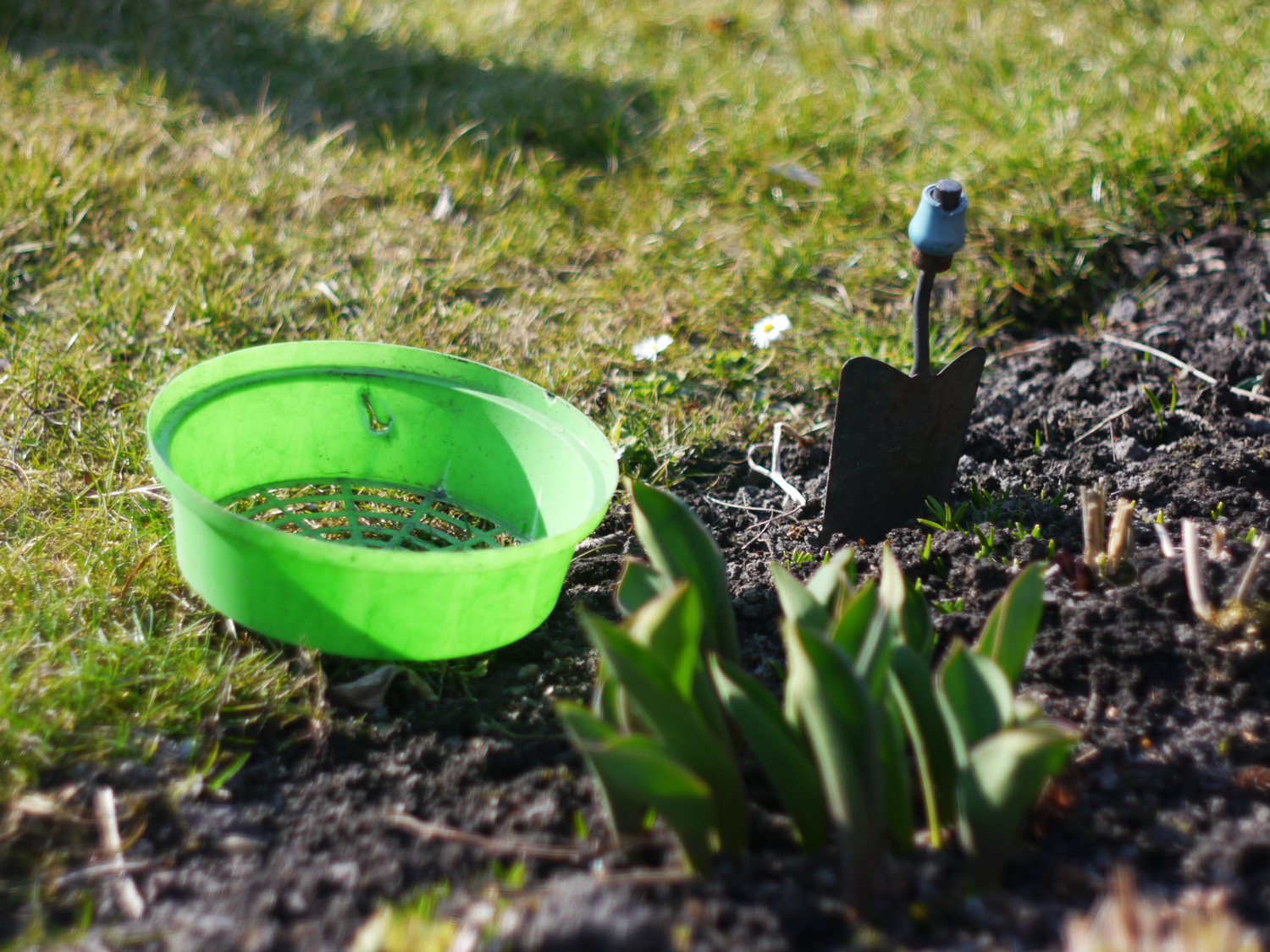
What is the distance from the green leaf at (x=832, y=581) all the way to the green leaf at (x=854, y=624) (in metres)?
0.10

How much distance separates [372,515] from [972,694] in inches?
49.1

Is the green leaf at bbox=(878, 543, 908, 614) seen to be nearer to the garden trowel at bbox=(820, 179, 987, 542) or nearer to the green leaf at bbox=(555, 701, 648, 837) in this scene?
the green leaf at bbox=(555, 701, 648, 837)

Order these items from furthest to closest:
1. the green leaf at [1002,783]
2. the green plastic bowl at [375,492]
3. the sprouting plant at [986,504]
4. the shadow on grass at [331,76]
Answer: the shadow on grass at [331,76], the sprouting plant at [986,504], the green plastic bowl at [375,492], the green leaf at [1002,783]

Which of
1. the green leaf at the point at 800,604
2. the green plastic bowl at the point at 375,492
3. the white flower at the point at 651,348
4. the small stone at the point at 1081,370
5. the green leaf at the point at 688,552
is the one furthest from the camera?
the white flower at the point at 651,348

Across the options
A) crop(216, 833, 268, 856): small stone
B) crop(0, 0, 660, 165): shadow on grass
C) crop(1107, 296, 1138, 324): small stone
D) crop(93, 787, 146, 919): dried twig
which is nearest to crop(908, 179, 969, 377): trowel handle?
crop(1107, 296, 1138, 324): small stone

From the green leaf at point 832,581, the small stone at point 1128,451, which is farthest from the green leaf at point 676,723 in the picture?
the small stone at point 1128,451

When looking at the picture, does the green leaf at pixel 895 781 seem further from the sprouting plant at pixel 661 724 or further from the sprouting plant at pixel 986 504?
the sprouting plant at pixel 986 504

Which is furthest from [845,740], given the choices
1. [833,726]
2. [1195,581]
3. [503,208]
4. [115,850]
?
[503,208]

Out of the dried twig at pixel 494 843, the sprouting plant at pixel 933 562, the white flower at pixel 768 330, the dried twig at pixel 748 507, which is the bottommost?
the dried twig at pixel 494 843

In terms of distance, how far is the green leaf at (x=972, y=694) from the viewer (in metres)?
1.11

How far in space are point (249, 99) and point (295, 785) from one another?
2846 millimetres

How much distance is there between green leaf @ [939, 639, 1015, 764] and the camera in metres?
1.11

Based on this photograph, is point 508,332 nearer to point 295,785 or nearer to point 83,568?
point 83,568

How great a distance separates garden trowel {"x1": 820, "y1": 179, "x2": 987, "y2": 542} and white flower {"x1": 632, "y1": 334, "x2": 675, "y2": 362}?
0.81 meters
